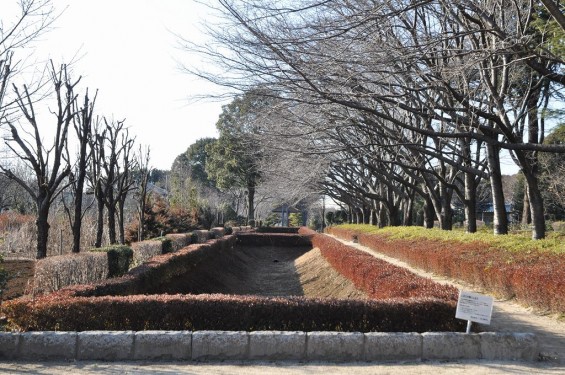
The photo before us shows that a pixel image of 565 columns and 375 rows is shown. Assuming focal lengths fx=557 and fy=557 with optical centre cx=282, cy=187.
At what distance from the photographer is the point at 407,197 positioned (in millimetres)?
25547

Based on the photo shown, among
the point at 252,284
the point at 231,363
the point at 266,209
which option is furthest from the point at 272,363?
the point at 266,209

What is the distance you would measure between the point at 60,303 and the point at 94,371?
4.66 ft

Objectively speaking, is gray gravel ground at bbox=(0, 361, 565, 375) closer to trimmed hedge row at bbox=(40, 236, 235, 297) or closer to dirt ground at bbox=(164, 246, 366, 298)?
trimmed hedge row at bbox=(40, 236, 235, 297)

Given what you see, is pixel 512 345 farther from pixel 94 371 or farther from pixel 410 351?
pixel 94 371

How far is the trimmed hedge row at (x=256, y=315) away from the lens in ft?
22.4

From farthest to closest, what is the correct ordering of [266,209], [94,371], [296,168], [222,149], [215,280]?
1. [266,209]
2. [222,149]
3. [296,168]
4. [215,280]
5. [94,371]

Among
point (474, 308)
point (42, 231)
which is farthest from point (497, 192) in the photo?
point (42, 231)

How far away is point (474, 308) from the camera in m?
6.32

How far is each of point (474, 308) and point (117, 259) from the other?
734 cm

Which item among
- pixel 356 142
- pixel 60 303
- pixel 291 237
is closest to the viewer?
pixel 60 303

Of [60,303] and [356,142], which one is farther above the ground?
[356,142]

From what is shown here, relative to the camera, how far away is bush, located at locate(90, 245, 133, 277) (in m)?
10.8

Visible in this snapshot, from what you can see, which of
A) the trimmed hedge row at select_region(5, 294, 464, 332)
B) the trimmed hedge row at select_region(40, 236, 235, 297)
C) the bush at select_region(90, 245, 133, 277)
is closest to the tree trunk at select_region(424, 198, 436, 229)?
the trimmed hedge row at select_region(40, 236, 235, 297)

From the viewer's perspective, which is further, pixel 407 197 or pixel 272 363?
pixel 407 197
